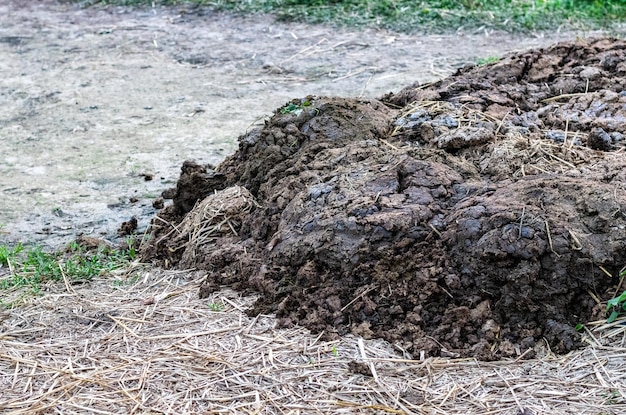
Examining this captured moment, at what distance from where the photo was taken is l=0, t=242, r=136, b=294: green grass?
4.29m

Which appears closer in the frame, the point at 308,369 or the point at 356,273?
the point at 308,369

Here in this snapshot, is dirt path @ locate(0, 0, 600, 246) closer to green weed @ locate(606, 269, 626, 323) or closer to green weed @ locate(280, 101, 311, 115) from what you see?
green weed @ locate(280, 101, 311, 115)

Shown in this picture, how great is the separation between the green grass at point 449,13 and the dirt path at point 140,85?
29 centimetres

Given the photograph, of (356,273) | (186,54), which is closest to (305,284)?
(356,273)

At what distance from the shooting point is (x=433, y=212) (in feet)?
12.2

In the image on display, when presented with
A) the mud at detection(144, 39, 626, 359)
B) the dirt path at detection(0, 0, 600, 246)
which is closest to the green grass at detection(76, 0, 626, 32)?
the dirt path at detection(0, 0, 600, 246)

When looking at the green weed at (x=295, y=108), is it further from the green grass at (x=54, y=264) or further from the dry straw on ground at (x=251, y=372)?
the dry straw on ground at (x=251, y=372)

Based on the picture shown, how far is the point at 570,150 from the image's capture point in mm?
4105

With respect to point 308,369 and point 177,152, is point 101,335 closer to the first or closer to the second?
point 308,369

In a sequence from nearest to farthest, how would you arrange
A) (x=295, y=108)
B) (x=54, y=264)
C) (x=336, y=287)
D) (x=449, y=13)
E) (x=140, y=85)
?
1. (x=336, y=287)
2. (x=54, y=264)
3. (x=295, y=108)
4. (x=140, y=85)
5. (x=449, y=13)

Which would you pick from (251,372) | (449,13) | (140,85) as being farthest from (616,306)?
(449,13)

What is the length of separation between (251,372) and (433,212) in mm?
1032

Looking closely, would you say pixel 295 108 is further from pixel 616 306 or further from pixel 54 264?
pixel 616 306

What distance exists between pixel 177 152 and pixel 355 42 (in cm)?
313
